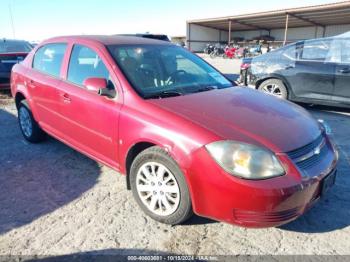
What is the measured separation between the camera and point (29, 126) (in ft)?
15.5

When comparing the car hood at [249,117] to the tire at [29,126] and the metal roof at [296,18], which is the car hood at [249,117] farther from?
the metal roof at [296,18]

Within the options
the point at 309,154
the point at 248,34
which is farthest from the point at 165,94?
the point at 248,34

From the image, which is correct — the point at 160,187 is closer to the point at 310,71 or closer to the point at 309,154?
the point at 309,154

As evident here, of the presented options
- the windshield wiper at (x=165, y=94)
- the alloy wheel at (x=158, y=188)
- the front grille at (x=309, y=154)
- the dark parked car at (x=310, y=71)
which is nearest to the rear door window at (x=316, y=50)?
the dark parked car at (x=310, y=71)

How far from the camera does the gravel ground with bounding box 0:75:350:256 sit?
2498 mm

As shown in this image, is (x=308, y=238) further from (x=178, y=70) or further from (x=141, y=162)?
(x=178, y=70)

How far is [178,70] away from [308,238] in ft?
7.02

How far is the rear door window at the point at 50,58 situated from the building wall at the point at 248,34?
39.4m

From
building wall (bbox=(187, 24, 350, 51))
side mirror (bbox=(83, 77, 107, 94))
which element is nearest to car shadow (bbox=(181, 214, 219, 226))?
side mirror (bbox=(83, 77, 107, 94))

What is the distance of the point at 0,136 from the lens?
521cm

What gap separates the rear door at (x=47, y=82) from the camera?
384 cm

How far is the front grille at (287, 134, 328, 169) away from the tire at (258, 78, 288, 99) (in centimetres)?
421

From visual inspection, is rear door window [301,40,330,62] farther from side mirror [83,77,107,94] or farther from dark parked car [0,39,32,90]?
dark parked car [0,39,32,90]

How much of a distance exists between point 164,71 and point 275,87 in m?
4.13
